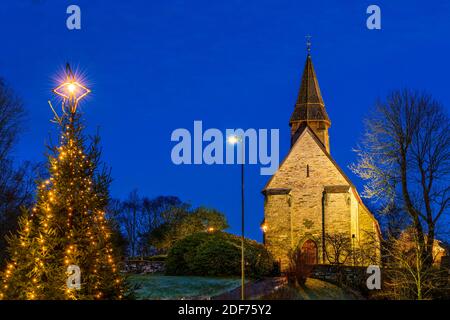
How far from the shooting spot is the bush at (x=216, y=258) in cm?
2841

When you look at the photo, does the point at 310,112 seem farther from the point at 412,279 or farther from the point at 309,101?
→ the point at 412,279

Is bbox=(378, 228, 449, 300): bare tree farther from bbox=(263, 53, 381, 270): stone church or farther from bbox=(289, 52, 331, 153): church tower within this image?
bbox=(289, 52, 331, 153): church tower

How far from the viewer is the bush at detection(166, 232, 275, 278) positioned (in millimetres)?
28406

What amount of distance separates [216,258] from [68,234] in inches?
645

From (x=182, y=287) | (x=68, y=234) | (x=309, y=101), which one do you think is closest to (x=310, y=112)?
(x=309, y=101)

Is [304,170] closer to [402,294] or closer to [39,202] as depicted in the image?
[402,294]

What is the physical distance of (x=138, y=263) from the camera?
111ft

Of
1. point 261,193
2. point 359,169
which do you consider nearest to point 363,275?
point 359,169

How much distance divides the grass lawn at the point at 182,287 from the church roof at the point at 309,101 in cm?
2066

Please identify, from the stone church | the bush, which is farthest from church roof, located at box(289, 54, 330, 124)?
the bush

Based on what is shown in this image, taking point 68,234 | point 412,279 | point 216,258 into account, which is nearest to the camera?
point 68,234

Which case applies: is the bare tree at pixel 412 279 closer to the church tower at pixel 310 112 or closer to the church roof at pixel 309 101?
the church tower at pixel 310 112

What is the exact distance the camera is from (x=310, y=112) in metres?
44.8

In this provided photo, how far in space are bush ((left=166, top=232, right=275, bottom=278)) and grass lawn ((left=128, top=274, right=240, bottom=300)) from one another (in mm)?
1331
